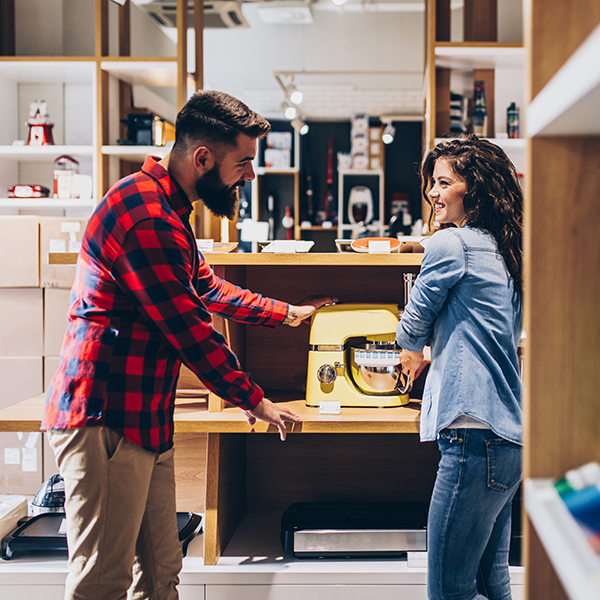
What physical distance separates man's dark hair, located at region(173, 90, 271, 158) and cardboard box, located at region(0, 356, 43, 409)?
1961mm

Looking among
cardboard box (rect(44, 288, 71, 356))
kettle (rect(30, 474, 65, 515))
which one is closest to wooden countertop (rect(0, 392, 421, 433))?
kettle (rect(30, 474, 65, 515))

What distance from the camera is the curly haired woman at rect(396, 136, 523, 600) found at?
53.3 inches

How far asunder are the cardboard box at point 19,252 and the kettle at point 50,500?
3.72 ft

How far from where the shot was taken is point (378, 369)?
194cm

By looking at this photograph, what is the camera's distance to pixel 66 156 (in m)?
3.64

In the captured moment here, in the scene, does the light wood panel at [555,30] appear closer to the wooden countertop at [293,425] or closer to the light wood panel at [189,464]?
the wooden countertop at [293,425]

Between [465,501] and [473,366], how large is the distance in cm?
31

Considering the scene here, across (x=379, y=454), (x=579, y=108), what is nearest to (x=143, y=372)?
(x=579, y=108)

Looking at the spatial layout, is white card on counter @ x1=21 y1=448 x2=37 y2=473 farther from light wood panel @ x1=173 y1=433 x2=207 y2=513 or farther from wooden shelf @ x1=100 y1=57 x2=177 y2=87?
wooden shelf @ x1=100 y1=57 x2=177 y2=87

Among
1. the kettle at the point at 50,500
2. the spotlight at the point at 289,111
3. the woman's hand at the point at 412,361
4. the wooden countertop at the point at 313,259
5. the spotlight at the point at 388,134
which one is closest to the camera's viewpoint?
the woman's hand at the point at 412,361

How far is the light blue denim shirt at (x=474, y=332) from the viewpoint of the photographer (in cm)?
136

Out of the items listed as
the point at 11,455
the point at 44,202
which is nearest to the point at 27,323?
the point at 11,455

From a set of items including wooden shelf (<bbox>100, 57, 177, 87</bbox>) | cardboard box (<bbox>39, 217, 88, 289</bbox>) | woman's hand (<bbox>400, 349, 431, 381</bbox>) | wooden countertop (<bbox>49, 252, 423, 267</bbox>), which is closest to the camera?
woman's hand (<bbox>400, 349, 431, 381</bbox>)

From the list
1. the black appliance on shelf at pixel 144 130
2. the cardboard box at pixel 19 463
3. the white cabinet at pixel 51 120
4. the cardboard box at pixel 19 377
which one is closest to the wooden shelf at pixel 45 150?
the white cabinet at pixel 51 120
